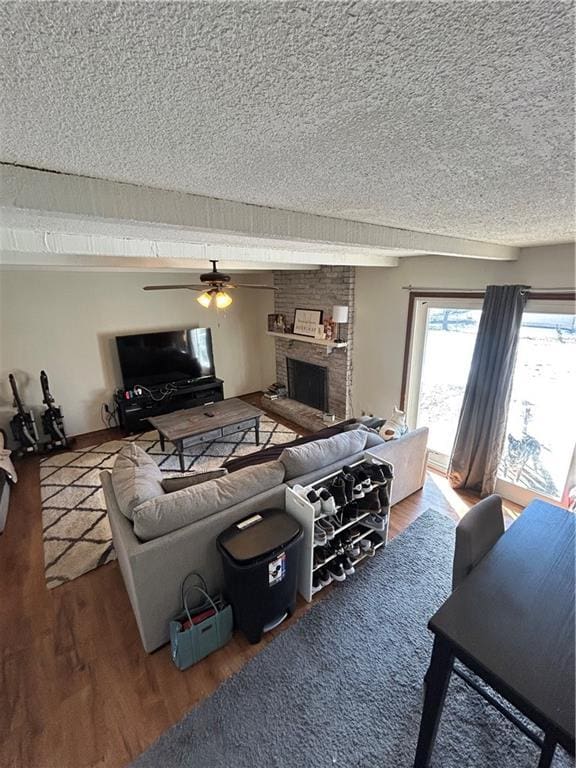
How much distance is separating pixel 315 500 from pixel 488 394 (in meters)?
2.00

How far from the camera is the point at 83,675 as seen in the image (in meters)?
1.80

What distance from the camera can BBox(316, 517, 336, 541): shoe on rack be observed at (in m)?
2.15

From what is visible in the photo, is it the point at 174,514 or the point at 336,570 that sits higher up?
the point at 174,514

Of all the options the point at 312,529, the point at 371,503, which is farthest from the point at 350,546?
the point at 312,529

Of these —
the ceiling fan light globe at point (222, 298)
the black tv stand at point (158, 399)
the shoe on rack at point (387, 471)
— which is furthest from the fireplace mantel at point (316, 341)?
the shoe on rack at point (387, 471)

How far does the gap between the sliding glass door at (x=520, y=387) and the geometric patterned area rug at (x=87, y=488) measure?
74.3 inches

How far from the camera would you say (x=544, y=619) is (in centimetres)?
119

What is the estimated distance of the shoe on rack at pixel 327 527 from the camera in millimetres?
Result: 2146

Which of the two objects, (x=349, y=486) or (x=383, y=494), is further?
(x=383, y=494)

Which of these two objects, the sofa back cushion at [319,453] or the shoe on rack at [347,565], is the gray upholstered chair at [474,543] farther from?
the sofa back cushion at [319,453]

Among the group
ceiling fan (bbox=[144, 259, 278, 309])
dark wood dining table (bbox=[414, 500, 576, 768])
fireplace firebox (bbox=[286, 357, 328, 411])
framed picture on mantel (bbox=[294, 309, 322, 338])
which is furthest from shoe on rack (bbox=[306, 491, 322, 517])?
framed picture on mantel (bbox=[294, 309, 322, 338])

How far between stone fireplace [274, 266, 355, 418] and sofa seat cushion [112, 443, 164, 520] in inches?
112

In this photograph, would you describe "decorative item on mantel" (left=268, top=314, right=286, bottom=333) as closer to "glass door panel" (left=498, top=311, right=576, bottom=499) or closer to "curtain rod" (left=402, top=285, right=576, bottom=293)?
"curtain rod" (left=402, top=285, right=576, bottom=293)

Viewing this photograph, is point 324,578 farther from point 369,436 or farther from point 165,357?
point 165,357
